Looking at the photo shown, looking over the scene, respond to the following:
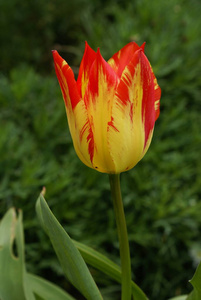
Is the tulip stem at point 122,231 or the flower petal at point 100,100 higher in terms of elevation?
the flower petal at point 100,100

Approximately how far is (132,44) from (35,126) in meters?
1.19

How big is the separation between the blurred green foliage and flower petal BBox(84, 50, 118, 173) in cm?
93

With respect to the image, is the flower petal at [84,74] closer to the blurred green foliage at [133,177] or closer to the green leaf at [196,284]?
the green leaf at [196,284]

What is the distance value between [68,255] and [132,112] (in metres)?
0.28

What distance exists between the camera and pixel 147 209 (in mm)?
1854

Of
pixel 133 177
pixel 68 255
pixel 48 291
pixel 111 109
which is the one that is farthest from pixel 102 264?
pixel 133 177

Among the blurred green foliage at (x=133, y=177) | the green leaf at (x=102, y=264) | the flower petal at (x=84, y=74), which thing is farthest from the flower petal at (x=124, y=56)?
the blurred green foliage at (x=133, y=177)

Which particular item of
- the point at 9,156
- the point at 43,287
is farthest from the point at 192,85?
the point at 43,287

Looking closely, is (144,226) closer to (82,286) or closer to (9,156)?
(9,156)

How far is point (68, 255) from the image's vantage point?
0.81 meters

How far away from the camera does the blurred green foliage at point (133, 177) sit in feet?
5.49

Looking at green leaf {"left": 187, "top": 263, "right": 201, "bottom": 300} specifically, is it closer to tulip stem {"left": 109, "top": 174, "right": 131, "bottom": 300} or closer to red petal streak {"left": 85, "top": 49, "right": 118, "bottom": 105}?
tulip stem {"left": 109, "top": 174, "right": 131, "bottom": 300}

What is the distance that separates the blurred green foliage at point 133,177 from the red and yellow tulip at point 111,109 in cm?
92

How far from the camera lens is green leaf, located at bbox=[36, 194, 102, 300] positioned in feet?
2.58
